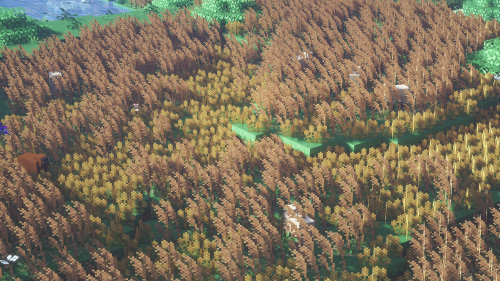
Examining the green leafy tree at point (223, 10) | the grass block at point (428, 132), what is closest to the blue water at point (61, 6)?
the green leafy tree at point (223, 10)

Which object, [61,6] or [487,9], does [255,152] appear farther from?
[61,6]

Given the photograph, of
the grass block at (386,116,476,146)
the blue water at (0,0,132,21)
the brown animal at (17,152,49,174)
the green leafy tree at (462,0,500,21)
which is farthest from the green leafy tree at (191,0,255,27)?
the brown animal at (17,152,49,174)

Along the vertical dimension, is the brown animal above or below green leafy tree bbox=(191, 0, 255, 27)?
below

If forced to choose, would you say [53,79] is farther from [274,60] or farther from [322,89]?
[322,89]

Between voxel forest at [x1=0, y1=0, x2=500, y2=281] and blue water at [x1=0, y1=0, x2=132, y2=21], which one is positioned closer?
voxel forest at [x1=0, y1=0, x2=500, y2=281]

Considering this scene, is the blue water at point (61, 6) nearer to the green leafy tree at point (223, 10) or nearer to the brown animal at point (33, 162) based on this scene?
the green leafy tree at point (223, 10)

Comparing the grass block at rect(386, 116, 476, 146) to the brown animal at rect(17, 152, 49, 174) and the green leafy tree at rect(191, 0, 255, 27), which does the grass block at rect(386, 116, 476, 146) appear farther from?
the green leafy tree at rect(191, 0, 255, 27)
